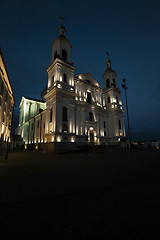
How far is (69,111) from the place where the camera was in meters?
31.9

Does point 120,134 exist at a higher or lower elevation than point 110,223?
higher

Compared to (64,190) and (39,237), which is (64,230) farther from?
(64,190)

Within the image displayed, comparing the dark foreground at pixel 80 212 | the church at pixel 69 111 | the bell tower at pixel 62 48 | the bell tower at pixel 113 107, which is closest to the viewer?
the dark foreground at pixel 80 212

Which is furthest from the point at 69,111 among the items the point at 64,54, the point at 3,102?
the point at 64,54

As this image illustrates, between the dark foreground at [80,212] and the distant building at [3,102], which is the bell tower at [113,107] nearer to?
the distant building at [3,102]

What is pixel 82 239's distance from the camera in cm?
208

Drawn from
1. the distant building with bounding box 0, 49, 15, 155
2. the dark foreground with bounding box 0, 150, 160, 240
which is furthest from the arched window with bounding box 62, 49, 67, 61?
the dark foreground with bounding box 0, 150, 160, 240

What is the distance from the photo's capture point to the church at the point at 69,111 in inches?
1181

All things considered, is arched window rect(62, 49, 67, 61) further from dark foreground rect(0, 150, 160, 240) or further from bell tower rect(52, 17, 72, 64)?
dark foreground rect(0, 150, 160, 240)

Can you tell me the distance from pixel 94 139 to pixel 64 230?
36.0 m

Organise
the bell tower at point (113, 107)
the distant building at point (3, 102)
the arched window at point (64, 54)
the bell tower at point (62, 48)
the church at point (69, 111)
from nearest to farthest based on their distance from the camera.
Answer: the distant building at point (3, 102) → the church at point (69, 111) → the bell tower at point (62, 48) → the arched window at point (64, 54) → the bell tower at point (113, 107)

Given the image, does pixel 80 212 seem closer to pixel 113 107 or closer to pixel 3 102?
pixel 3 102

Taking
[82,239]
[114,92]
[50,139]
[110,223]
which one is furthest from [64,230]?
[114,92]

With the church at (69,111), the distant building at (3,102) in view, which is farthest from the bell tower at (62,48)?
the distant building at (3,102)
